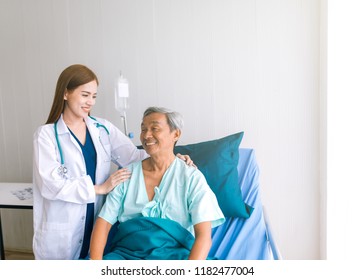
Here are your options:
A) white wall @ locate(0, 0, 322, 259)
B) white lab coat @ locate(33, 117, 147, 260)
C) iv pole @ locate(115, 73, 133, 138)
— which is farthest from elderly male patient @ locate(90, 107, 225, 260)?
white wall @ locate(0, 0, 322, 259)

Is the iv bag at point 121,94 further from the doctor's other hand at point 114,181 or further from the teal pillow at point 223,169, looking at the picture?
the doctor's other hand at point 114,181

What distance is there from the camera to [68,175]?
1.82 meters

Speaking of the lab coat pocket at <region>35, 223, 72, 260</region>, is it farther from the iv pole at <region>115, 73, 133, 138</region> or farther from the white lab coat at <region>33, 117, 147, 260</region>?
the iv pole at <region>115, 73, 133, 138</region>

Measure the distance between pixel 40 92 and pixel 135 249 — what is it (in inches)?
56.9

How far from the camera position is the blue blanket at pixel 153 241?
1613 mm

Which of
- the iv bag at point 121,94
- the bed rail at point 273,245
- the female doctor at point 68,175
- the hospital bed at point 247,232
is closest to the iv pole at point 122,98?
the iv bag at point 121,94

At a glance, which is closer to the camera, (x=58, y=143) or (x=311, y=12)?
(x=58, y=143)

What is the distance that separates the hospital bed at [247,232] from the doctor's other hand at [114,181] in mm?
509

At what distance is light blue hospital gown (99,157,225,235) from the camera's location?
1.66m

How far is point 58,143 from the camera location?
181 cm

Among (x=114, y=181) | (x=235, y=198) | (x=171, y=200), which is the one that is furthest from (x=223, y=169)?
(x=114, y=181)

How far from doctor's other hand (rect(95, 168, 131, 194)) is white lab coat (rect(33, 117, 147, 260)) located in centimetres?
4
